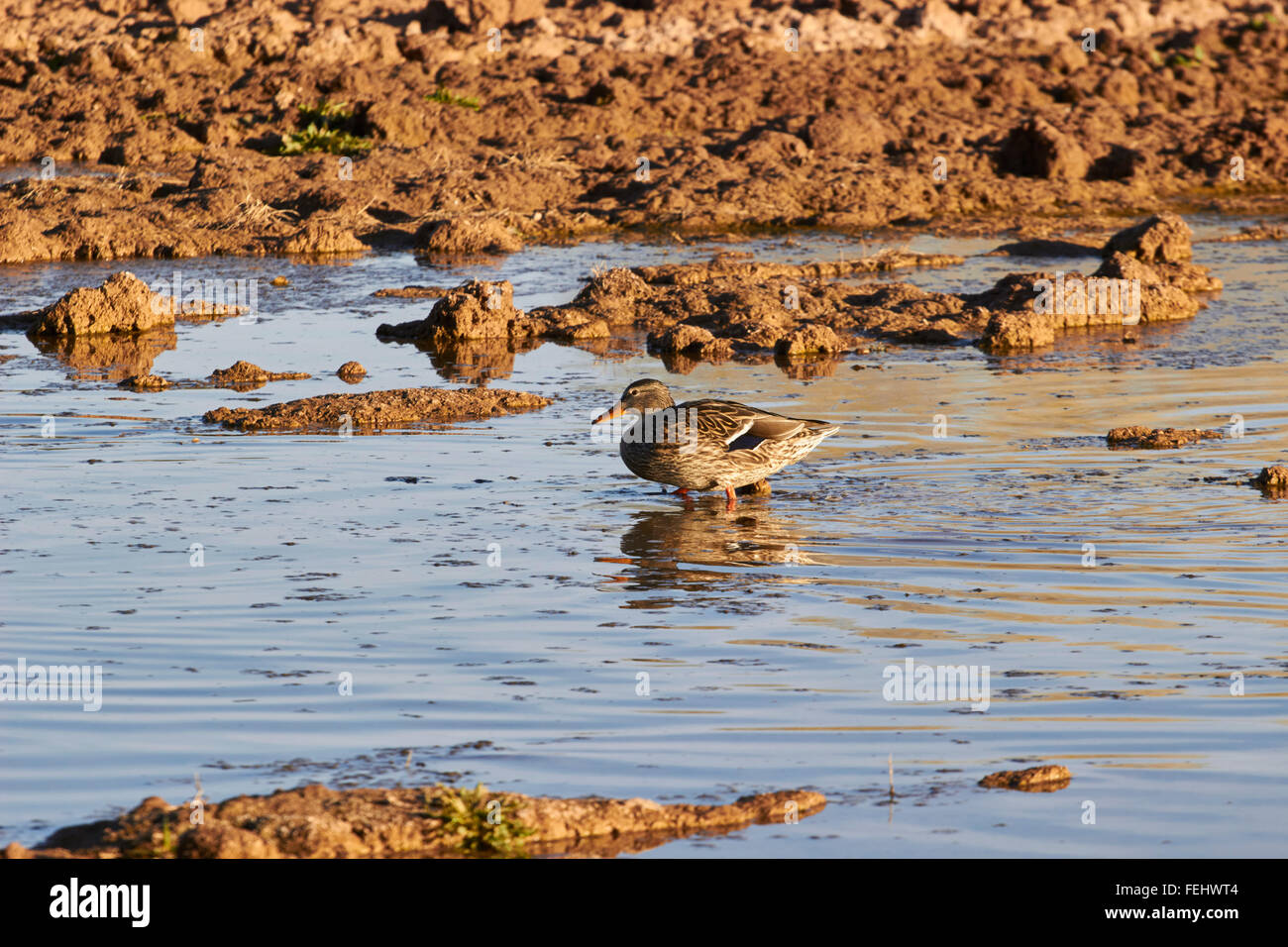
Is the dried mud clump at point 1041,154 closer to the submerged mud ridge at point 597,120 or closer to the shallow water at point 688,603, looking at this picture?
the submerged mud ridge at point 597,120

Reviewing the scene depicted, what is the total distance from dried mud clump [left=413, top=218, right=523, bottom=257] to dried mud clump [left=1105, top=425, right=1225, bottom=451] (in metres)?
9.14

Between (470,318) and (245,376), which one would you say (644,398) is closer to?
(245,376)

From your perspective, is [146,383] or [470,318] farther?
[470,318]

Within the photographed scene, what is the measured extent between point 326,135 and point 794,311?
9.08 meters

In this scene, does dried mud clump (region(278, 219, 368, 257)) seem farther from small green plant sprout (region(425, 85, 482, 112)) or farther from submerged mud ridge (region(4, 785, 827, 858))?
submerged mud ridge (region(4, 785, 827, 858))

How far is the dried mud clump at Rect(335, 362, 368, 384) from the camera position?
1256cm

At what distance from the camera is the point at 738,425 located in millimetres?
9516

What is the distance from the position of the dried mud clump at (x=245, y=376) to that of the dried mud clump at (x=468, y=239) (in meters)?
5.84

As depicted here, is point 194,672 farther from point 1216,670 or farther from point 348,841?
point 1216,670

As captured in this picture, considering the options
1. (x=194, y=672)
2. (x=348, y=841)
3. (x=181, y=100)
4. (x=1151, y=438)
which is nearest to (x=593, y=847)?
(x=348, y=841)

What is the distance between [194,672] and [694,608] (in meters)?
2.24

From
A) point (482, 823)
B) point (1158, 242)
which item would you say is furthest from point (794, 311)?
point (482, 823)

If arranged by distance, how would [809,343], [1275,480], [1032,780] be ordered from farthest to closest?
[809,343], [1275,480], [1032,780]

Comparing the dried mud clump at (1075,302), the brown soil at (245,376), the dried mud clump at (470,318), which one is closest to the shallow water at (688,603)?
the brown soil at (245,376)
